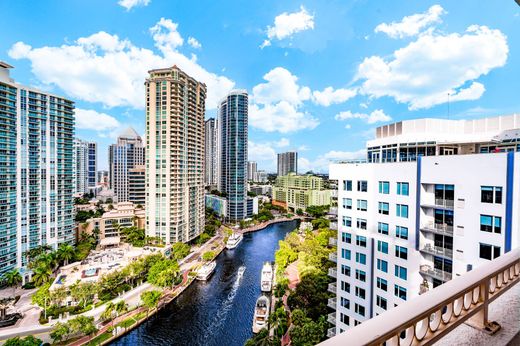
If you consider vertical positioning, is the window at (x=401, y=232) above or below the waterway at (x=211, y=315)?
above

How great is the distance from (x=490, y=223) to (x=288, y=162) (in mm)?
71145

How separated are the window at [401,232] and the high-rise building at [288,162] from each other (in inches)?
2679

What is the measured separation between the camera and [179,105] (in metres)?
20.7

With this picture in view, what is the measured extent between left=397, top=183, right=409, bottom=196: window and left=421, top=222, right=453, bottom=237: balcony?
81cm

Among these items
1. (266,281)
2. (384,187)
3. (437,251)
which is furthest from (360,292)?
(266,281)

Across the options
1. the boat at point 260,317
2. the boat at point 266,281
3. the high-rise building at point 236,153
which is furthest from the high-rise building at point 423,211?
the high-rise building at point 236,153

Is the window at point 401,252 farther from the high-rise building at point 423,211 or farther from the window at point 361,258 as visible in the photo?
the window at point 361,258

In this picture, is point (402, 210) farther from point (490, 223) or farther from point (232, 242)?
point (232, 242)

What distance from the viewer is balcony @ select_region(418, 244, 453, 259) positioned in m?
5.30

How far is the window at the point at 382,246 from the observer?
6.52 metres

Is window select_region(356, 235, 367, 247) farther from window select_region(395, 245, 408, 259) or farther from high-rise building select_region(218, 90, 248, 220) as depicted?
high-rise building select_region(218, 90, 248, 220)

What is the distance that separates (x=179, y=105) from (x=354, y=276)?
18239mm

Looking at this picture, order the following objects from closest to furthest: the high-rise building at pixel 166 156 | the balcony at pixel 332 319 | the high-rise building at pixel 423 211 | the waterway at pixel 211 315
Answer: the high-rise building at pixel 423 211
the balcony at pixel 332 319
the waterway at pixel 211 315
the high-rise building at pixel 166 156

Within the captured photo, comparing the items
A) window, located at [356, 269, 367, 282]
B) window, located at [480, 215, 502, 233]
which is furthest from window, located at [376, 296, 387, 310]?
window, located at [480, 215, 502, 233]
